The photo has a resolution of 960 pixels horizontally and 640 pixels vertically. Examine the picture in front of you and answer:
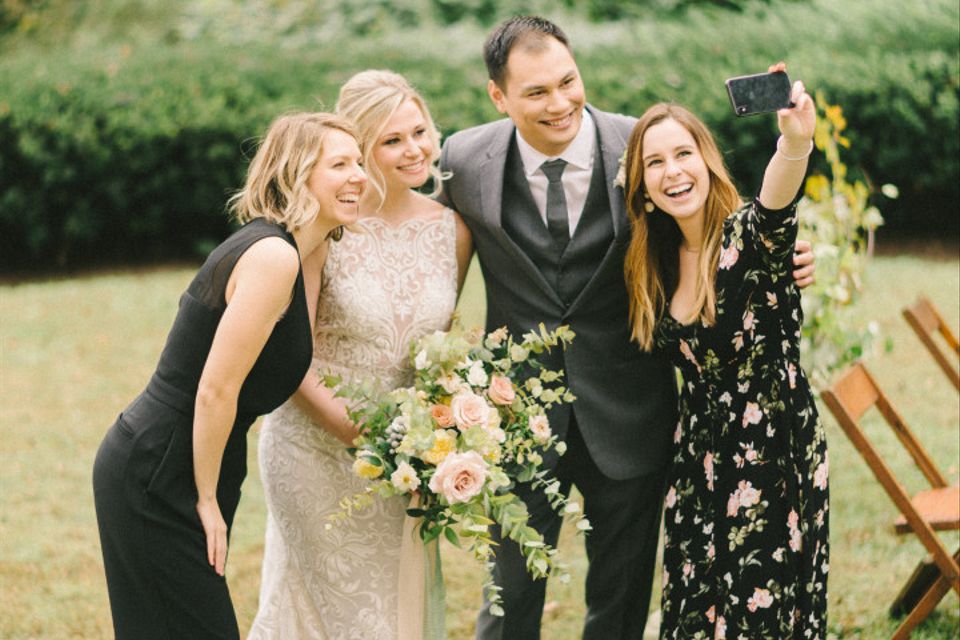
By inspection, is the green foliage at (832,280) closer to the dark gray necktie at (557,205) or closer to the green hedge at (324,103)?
the dark gray necktie at (557,205)

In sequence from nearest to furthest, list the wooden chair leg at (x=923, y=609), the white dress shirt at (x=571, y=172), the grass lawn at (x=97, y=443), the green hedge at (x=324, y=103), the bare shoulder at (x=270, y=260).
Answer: the bare shoulder at (x=270, y=260), the white dress shirt at (x=571, y=172), the wooden chair leg at (x=923, y=609), the grass lawn at (x=97, y=443), the green hedge at (x=324, y=103)

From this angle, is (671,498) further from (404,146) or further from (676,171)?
(404,146)

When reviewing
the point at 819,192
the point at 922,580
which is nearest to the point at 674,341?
the point at 922,580

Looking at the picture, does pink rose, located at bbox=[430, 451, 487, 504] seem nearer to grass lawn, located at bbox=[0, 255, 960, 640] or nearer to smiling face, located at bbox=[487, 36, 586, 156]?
smiling face, located at bbox=[487, 36, 586, 156]

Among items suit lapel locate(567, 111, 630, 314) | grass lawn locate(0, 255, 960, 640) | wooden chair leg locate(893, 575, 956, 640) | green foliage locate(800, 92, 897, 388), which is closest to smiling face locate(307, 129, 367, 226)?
suit lapel locate(567, 111, 630, 314)

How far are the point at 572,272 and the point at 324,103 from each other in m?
5.95

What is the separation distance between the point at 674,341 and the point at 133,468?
1.57 metres

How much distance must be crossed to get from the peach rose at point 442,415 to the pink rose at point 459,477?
0.13 m

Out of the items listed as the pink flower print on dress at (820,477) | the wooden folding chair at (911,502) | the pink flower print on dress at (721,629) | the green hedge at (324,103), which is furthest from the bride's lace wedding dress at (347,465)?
the green hedge at (324,103)

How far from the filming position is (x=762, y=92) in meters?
3.05

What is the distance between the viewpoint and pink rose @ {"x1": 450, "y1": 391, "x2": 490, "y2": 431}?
3.17m

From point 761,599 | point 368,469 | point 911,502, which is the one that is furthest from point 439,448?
point 911,502

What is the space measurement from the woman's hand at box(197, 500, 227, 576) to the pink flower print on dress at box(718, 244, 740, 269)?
153cm

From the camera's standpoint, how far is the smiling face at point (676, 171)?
136 inches
